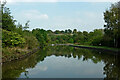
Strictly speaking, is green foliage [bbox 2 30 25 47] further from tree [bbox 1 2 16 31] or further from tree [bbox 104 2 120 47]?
tree [bbox 104 2 120 47]

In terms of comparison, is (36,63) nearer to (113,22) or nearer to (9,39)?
(9,39)

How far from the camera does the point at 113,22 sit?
26312 mm

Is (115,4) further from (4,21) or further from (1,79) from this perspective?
(1,79)

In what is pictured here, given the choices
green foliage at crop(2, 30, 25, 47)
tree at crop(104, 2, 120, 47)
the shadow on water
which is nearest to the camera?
the shadow on water

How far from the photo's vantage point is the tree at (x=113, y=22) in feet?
81.2

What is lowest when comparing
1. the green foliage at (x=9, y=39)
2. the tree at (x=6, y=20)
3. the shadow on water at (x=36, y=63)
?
the shadow on water at (x=36, y=63)

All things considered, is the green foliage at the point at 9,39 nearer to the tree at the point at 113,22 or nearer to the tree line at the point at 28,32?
the tree line at the point at 28,32

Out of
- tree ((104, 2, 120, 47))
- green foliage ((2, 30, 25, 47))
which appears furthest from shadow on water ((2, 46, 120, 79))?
tree ((104, 2, 120, 47))

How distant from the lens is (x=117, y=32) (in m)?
24.7

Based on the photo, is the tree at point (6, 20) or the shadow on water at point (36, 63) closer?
the shadow on water at point (36, 63)

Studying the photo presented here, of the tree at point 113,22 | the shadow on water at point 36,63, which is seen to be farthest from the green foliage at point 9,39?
the tree at point 113,22

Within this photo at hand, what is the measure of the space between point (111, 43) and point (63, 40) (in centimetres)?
4385

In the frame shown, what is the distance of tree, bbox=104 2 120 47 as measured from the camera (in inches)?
974

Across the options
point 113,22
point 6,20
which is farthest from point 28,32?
point 113,22
